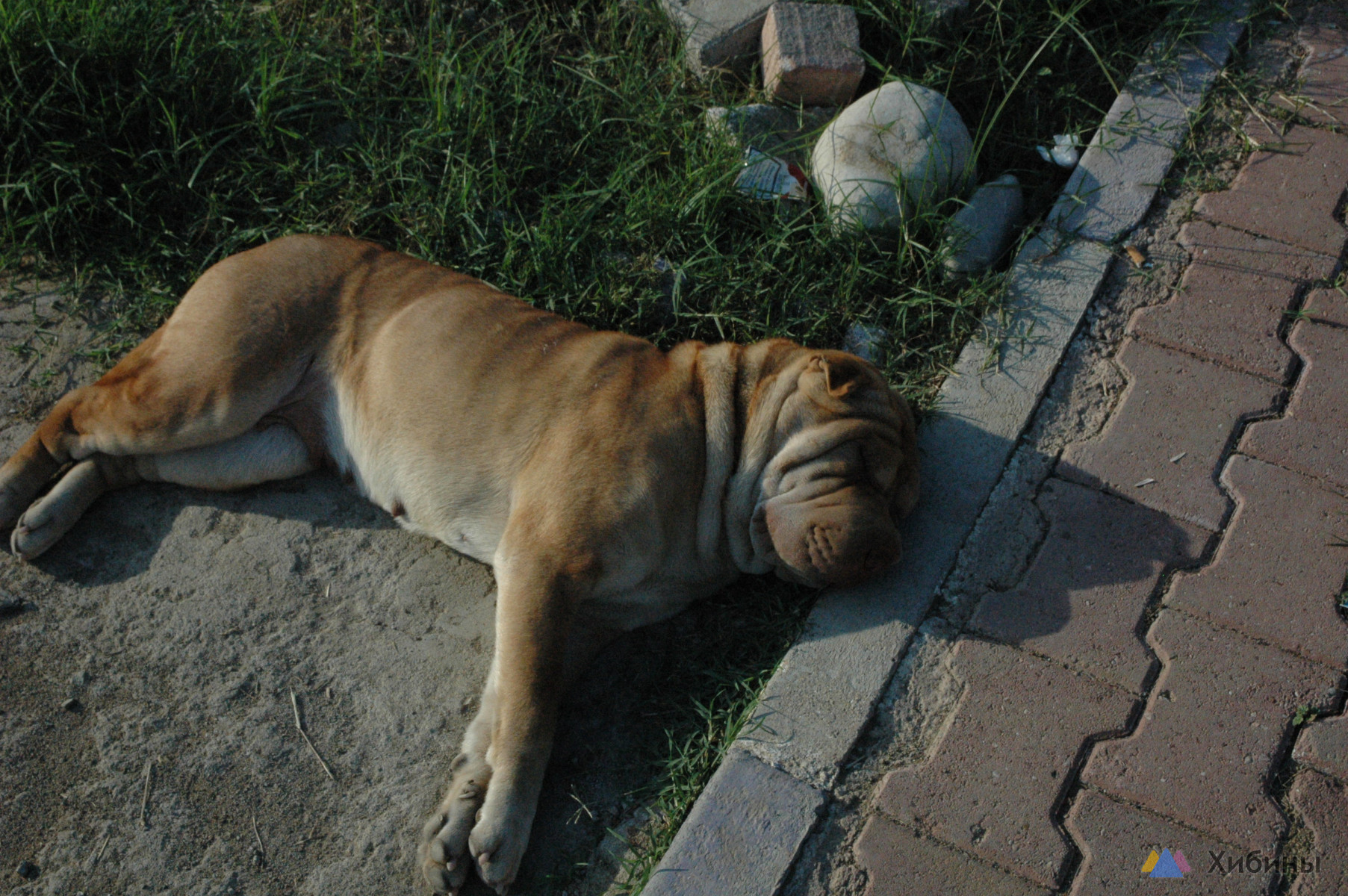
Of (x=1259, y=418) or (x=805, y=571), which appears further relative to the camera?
(x=1259, y=418)

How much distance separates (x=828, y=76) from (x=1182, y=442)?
6.78 feet

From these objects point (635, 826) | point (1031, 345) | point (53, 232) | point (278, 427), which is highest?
point (53, 232)

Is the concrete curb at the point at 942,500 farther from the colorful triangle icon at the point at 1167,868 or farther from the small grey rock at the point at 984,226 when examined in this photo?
the colorful triangle icon at the point at 1167,868

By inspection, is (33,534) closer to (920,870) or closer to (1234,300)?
(920,870)

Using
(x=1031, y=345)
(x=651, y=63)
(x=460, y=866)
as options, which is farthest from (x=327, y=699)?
(x=651, y=63)

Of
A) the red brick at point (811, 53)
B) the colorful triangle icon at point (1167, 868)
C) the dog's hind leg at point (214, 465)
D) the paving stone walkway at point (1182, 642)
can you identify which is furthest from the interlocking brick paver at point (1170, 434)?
the dog's hind leg at point (214, 465)

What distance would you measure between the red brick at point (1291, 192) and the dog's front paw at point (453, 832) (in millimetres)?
3319

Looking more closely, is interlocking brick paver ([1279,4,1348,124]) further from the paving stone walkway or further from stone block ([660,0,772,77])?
stone block ([660,0,772,77])

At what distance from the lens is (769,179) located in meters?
4.23

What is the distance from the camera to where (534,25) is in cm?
475

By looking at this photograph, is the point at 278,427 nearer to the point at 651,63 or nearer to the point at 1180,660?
the point at 651,63

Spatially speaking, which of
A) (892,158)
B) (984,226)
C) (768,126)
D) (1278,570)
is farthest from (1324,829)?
(768,126)

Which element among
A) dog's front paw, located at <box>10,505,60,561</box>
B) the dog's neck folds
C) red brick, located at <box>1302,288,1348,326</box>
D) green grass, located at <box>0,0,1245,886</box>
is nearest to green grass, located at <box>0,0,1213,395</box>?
green grass, located at <box>0,0,1245,886</box>

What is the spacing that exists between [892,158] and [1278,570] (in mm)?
1980
